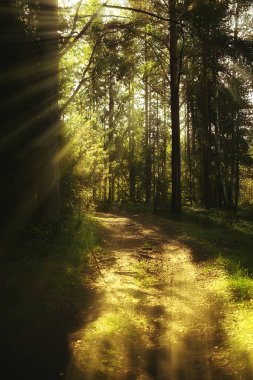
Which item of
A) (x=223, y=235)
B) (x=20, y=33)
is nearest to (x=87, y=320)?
(x=20, y=33)

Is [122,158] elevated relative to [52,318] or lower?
elevated

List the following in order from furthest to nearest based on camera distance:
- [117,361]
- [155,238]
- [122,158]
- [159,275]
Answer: [122,158] → [155,238] → [159,275] → [117,361]

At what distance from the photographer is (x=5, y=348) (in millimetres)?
5508

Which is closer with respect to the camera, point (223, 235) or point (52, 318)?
point (52, 318)

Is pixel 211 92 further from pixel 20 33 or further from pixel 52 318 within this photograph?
pixel 52 318

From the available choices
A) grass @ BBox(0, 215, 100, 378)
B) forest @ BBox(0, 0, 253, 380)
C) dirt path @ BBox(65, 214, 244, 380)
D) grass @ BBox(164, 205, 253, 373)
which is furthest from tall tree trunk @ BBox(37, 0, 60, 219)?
grass @ BBox(164, 205, 253, 373)

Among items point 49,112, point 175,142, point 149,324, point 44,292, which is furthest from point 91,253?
point 175,142

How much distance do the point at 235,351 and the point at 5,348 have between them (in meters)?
3.04

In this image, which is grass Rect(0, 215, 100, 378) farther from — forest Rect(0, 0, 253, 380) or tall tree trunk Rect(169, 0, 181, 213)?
tall tree trunk Rect(169, 0, 181, 213)

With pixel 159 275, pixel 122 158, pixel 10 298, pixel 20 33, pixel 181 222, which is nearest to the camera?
pixel 10 298

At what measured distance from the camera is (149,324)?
650cm

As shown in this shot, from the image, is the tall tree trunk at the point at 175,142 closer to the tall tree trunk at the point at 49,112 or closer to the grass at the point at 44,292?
the grass at the point at 44,292

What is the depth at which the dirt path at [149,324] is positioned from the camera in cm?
509

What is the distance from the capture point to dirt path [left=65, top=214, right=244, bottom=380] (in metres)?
5.09
